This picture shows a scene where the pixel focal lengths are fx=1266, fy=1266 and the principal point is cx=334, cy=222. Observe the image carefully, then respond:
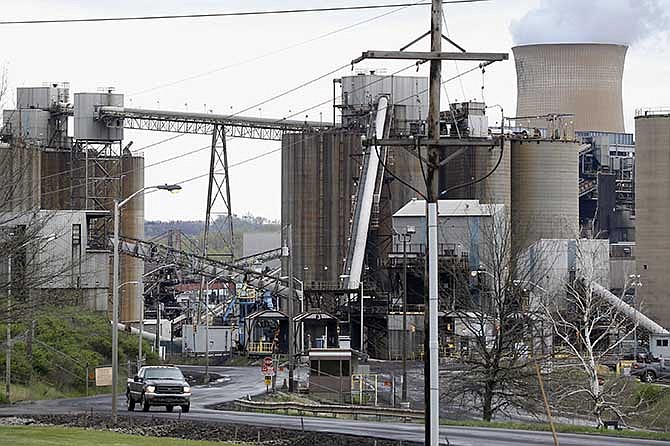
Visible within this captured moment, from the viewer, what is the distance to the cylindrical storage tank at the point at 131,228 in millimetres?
98000

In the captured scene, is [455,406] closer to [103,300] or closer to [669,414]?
[669,414]

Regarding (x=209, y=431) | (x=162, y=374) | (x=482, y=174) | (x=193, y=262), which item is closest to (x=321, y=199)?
(x=193, y=262)

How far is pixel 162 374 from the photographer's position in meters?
41.1

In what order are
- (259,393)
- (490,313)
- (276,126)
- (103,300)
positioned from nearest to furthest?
(490,313)
(259,393)
(103,300)
(276,126)

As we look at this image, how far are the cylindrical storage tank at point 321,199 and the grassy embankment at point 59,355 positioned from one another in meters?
24.9

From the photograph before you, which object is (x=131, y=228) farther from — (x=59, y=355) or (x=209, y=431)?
(x=209, y=431)

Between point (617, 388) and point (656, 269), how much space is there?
45.7 m

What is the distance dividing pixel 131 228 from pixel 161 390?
61.6m

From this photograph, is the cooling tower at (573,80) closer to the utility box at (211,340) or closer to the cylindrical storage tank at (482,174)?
the cylindrical storage tank at (482,174)

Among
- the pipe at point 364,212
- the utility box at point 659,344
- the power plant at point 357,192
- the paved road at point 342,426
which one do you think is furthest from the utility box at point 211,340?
the paved road at point 342,426

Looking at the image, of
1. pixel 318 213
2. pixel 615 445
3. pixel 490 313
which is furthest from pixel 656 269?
pixel 615 445

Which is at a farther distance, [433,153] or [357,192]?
[357,192]

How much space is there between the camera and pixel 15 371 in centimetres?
5412

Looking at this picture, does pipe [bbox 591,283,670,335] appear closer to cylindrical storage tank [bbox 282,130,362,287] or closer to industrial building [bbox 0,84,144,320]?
cylindrical storage tank [bbox 282,130,362,287]
